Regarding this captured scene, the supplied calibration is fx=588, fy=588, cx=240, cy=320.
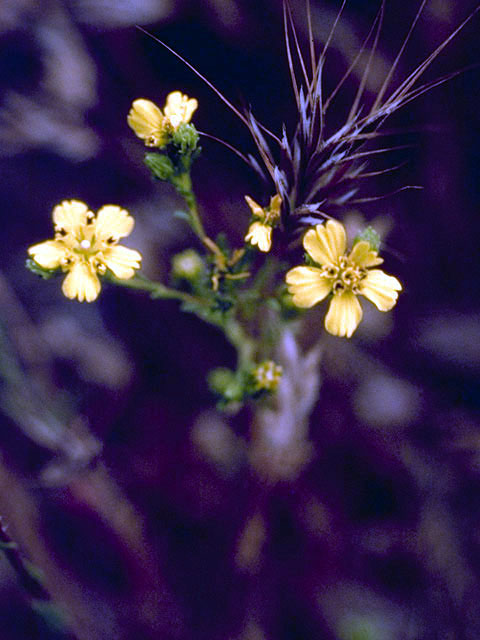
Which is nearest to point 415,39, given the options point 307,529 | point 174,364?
point 174,364

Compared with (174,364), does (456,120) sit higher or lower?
higher

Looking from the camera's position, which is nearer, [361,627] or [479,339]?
[361,627]

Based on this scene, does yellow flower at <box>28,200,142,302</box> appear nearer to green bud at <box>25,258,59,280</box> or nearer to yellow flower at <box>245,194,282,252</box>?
green bud at <box>25,258,59,280</box>

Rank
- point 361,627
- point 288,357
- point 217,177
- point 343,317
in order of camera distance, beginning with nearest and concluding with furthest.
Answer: point 343,317, point 288,357, point 361,627, point 217,177

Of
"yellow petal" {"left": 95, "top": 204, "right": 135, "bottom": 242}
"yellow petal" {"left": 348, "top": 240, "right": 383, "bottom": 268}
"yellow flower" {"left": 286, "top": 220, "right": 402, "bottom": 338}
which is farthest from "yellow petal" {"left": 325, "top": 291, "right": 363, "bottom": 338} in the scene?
"yellow petal" {"left": 95, "top": 204, "right": 135, "bottom": 242}

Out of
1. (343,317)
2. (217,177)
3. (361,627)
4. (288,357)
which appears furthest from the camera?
(217,177)

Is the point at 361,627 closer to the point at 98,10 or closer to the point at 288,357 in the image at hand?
the point at 288,357

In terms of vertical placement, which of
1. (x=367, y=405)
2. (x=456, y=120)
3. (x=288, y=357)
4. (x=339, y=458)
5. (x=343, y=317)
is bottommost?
(x=343, y=317)
